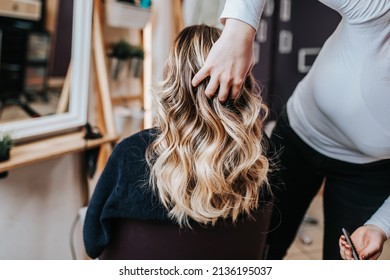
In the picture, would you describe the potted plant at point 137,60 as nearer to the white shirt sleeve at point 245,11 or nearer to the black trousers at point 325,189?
the black trousers at point 325,189

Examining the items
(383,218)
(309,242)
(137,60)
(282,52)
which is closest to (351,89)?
(383,218)

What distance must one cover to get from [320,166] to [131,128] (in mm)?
932

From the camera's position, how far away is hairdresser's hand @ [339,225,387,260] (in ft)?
2.65

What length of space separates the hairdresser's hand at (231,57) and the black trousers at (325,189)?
1.12ft

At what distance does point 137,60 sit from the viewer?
5.32 ft

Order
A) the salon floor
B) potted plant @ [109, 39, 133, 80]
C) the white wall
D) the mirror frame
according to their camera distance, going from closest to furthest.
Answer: the white wall
the mirror frame
potted plant @ [109, 39, 133, 80]
the salon floor

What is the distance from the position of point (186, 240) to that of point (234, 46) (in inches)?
16.6

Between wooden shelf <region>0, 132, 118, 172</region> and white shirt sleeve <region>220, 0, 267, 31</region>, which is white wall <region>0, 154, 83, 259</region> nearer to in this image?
wooden shelf <region>0, 132, 118, 172</region>

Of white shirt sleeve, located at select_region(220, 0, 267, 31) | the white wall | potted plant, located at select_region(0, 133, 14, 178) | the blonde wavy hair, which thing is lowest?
the white wall

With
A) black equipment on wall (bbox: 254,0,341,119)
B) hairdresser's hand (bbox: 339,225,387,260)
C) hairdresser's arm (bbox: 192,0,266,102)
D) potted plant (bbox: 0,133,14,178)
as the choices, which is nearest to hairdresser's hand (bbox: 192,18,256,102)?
hairdresser's arm (bbox: 192,0,266,102)

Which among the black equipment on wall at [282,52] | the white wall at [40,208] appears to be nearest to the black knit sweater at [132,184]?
the white wall at [40,208]

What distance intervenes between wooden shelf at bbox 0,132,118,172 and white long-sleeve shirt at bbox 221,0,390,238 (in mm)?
736
